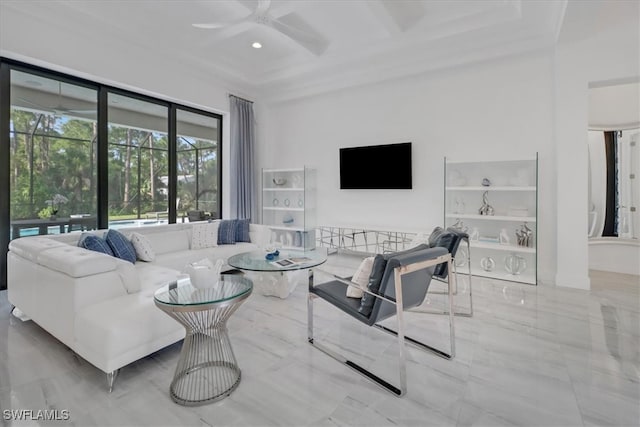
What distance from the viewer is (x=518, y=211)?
4.10m

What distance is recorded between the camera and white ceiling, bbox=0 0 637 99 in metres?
3.55

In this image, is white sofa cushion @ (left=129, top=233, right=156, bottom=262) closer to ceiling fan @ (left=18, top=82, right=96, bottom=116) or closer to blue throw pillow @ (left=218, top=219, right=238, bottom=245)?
blue throw pillow @ (left=218, top=219, right=238, bottom=245)

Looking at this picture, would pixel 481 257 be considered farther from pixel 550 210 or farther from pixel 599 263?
pixel 599 263

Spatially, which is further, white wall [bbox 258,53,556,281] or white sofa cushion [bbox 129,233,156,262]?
white wall [bbox 258,53,556,281]

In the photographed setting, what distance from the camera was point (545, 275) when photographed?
4.06m

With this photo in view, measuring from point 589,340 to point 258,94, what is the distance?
618 centimetres

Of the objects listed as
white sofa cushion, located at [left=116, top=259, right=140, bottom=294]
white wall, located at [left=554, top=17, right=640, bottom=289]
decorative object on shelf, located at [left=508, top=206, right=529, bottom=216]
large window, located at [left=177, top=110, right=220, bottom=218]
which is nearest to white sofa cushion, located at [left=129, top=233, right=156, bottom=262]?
white sofa cushion, located at [left=116, top=259, right=140, bottom=294]

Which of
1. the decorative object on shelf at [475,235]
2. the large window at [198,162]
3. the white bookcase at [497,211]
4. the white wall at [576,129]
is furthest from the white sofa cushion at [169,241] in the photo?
the white wall at [576,129]

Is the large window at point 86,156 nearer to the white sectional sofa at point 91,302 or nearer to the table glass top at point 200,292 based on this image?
the white sectional sofa at point 91,302

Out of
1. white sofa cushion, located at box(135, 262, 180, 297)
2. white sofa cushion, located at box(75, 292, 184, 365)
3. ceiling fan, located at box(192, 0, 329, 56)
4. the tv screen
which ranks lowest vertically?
white sofa cushion, located at box(75, 292, 184, 365)

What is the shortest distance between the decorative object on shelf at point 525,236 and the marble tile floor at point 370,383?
46.5 inches

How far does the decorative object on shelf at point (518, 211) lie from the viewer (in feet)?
13.3

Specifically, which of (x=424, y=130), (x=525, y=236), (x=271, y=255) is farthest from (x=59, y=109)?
(x=525, y=236)

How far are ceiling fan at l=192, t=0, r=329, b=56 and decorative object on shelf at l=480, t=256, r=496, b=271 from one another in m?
3.68
